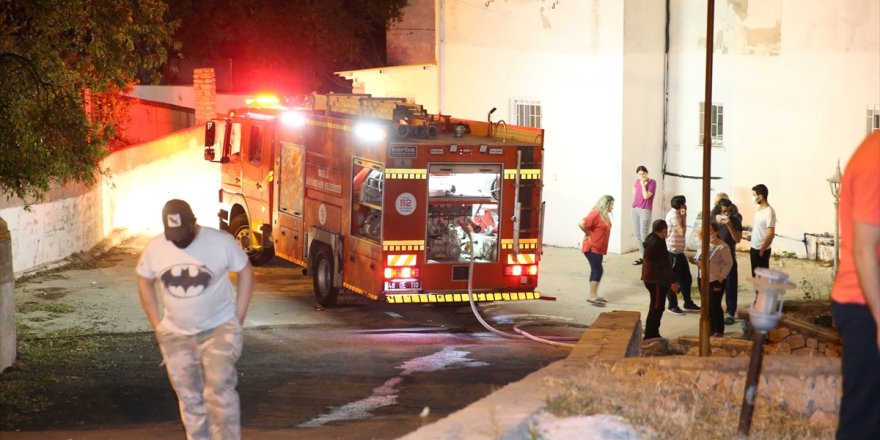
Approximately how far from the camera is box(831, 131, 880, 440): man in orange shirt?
16.8 ft

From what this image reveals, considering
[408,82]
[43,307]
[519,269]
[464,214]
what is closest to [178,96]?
[408,82]

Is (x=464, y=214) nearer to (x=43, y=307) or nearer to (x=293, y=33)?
(x=43, y=307)

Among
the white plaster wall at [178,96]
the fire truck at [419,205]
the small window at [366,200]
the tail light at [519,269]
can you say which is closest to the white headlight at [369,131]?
the fire truck at [419,205]

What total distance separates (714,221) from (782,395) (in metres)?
7.63

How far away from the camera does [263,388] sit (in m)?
11.1

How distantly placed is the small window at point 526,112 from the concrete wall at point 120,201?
5.71 meters

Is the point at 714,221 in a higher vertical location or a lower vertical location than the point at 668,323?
higher

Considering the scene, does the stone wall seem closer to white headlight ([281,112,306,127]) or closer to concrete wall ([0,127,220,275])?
white headlight ([281,112,306,127])

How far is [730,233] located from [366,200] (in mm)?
4319

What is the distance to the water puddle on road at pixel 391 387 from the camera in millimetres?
9958

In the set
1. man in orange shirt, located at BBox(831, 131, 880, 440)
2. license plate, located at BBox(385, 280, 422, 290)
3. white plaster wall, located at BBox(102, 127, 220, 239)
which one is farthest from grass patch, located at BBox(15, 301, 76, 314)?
man in orange shirt, located at BBox(831, 131, 880, 440)

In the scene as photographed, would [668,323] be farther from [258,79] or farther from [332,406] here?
[258,79]

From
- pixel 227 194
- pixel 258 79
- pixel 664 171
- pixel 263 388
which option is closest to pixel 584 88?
pixel 664 171

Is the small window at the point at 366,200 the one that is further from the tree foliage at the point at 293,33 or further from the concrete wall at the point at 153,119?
the tree foliage at the point at 293,33
